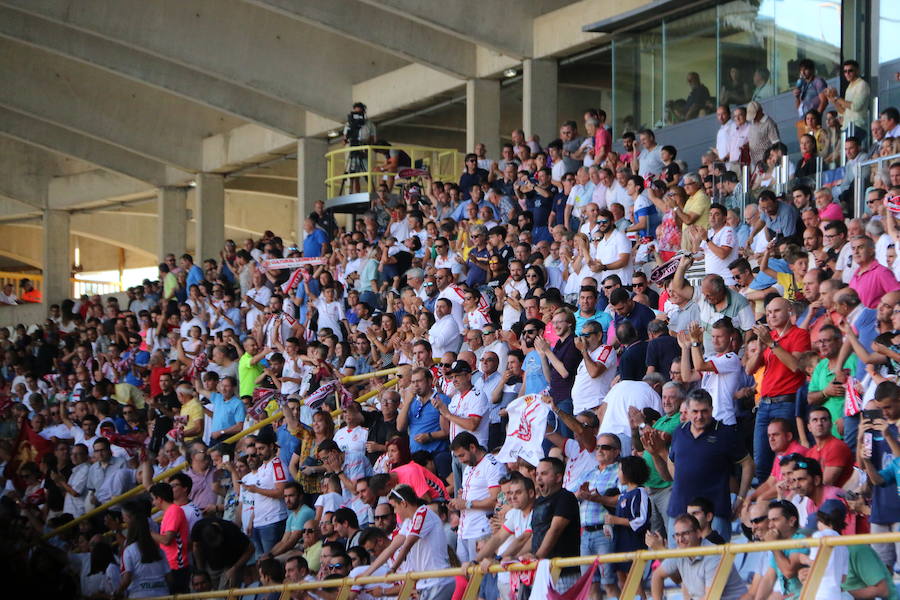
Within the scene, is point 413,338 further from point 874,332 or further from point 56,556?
point 56,556

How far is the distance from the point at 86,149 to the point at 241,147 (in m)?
4.05

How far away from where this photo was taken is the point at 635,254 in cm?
1220

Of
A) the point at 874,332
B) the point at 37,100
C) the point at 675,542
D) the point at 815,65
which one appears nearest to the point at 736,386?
the point at 874,332

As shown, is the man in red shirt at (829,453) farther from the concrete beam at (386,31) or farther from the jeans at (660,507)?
the concrete beam at (386,31)

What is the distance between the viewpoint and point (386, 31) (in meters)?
22.0

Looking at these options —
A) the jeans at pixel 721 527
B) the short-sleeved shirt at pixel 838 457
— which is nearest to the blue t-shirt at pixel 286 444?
the jeans at pixel 721 527

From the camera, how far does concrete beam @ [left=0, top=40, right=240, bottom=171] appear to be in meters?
27.8

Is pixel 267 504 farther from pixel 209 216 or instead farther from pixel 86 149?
pixel 86 149

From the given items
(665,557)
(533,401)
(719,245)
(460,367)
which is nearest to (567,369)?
(533,401)

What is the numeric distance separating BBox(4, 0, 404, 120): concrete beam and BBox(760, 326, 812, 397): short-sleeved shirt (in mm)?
17636

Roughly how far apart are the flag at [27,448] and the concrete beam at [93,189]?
1788 cm

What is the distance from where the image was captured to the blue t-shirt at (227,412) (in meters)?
13.3

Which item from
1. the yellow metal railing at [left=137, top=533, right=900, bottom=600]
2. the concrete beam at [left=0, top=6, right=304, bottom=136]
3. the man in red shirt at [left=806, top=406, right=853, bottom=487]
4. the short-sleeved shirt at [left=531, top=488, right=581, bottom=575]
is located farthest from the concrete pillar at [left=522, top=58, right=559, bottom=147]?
the yellow metal railing at [left=137, top=533, right=900, bottom=600]

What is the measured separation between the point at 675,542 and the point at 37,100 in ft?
80.7
